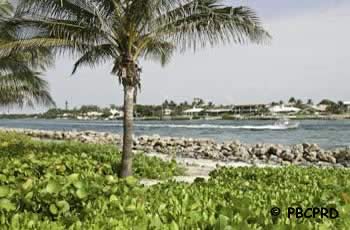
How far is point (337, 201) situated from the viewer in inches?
174

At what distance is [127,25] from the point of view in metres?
10.9

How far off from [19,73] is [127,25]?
9.32 metres

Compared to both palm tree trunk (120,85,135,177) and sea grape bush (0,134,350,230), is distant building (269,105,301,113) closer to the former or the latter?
palm tree trunk (120,85,135,177)

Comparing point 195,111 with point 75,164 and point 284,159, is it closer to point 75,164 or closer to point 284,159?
point 284,159

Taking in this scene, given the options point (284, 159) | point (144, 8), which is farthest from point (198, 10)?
point (284, 159)

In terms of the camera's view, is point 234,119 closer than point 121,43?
No

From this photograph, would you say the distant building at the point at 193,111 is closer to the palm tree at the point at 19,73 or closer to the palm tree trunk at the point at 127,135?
the palm tree at the point at 19,73

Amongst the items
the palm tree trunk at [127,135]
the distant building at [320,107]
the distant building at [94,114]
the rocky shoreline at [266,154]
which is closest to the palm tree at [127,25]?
the palm tree trunk at [127,135]

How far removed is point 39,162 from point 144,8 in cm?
380

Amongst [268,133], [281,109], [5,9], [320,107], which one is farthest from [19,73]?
[320,107]

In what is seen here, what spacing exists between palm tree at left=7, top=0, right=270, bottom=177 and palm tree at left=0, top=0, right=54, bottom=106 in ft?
3.41

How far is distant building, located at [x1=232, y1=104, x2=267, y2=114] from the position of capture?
10046cm

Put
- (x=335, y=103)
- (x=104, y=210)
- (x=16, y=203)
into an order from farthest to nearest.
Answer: (x=335, y=103)
(x=16, y=203)
(x=104, y=210)

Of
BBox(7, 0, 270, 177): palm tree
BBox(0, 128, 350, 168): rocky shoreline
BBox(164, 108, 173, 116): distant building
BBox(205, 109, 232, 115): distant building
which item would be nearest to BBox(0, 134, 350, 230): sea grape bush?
BBox(7, 0, 270, 177): palm tree
